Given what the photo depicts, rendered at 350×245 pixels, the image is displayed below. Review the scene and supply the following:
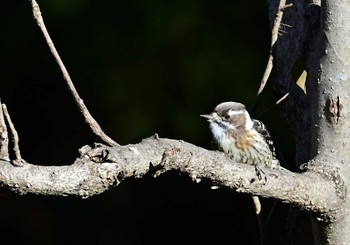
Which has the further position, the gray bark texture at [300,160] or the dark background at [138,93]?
the dark background at [138,93]

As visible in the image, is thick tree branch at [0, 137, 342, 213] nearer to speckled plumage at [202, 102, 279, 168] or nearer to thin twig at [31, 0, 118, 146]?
thin twig at [31, 0, 118, 146]

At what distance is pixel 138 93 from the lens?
17.7ft

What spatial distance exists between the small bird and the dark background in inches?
41.7

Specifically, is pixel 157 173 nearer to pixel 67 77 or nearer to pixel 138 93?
pixel 67 77

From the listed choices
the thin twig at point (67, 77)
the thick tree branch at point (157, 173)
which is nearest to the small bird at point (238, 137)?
the thick tree branch at point (157, 173)

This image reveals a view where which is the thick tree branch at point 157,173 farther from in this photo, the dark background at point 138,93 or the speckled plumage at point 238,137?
the dark background at point 138,93

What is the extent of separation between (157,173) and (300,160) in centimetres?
147

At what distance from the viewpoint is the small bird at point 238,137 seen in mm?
3959

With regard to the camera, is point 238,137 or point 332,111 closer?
point 332,111

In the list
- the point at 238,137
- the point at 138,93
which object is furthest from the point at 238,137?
the point at 138,93

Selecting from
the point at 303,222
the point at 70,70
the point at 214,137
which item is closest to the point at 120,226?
the point at 70,70

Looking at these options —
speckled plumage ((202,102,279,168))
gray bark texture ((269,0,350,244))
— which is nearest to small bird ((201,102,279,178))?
speckled plumage ((202,102,279,168))

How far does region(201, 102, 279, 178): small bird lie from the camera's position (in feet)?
13.0

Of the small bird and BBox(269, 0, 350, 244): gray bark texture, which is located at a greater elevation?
BBox(269, 0, 350, 244): gray bark texture
